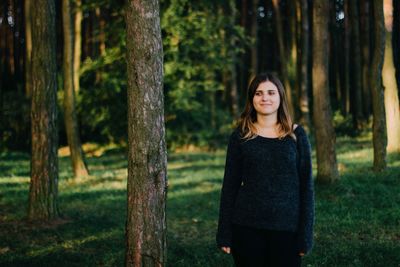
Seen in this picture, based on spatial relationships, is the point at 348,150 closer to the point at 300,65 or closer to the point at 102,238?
the point at 300,65

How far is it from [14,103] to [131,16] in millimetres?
24470

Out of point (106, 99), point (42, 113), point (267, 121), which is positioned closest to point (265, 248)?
point (267, 121)

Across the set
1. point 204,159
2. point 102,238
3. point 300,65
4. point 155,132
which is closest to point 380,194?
point 102,238

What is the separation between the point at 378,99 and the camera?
12.9 meters

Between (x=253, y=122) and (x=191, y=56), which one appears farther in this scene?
(x=191, y=56)

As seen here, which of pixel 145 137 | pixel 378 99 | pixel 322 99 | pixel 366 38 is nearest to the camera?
pixel 145 137

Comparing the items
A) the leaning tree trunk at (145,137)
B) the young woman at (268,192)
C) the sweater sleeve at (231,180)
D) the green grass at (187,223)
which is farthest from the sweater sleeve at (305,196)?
the green grass at (187,223)

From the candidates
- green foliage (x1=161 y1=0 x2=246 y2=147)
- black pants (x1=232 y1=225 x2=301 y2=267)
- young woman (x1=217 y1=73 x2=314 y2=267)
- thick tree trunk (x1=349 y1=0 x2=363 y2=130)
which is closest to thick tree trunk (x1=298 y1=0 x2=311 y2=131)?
green foliage (x1=161 y1=0 x2=246 y2=147)

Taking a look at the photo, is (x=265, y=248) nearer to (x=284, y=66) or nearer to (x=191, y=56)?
(x=191, y=56)

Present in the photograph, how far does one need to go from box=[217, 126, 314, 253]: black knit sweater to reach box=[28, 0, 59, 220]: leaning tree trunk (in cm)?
654

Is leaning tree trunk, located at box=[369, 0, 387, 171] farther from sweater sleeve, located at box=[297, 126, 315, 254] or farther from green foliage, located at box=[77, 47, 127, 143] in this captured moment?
green foliage, located at box=[77, 47, 127, 143]

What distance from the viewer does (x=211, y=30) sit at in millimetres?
22969

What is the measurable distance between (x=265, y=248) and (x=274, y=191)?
47 centimetres

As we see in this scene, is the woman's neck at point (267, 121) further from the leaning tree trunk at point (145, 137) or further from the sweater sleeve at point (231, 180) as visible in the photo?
the leaning tree trunk at point (145, 137)
